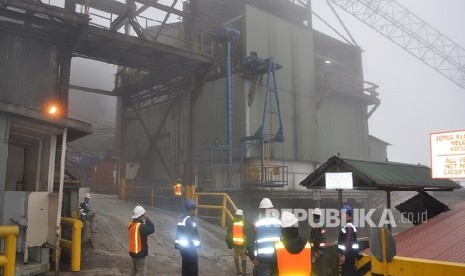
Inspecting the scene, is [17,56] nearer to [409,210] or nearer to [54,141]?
[54,141]

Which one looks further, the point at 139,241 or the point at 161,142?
the point at 161,142

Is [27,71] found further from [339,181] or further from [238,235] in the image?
[339,181]

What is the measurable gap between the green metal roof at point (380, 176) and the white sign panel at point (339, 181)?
0.14m

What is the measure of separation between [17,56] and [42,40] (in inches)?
44.5

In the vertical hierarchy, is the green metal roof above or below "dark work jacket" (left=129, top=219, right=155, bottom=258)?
above

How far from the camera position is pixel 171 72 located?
19.7 meters

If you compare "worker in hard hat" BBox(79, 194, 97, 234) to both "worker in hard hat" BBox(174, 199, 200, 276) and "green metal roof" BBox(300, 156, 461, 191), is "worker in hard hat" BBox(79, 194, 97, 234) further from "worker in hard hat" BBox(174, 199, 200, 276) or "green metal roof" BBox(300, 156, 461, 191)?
"green metal roof" BBox(300, 156, 461, 191)

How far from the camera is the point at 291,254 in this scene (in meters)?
4.66

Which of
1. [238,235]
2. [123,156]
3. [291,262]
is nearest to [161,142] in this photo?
Result: [123,156]

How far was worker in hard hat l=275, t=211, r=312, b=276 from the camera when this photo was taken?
463 cm

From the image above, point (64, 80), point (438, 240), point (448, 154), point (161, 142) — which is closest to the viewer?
point (438, 240)

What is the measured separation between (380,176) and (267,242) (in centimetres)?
358

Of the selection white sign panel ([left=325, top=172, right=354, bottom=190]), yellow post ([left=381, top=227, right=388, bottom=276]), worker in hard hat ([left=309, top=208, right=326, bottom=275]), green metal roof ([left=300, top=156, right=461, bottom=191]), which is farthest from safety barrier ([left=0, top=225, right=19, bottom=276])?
green metal roof ([left=300, top=156, right=461, bottom=191])

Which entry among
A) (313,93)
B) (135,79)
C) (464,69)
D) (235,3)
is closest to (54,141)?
(135,79)
